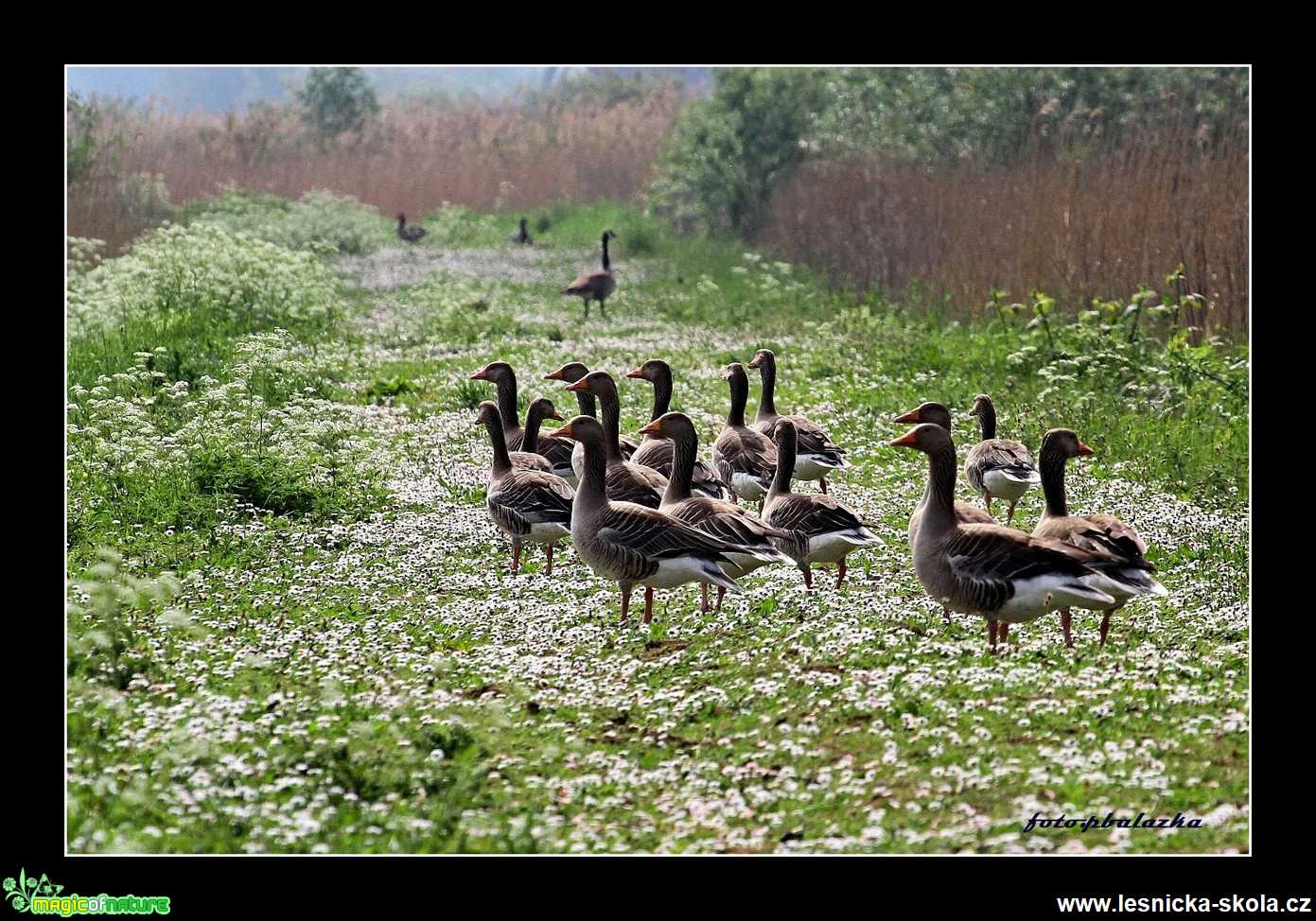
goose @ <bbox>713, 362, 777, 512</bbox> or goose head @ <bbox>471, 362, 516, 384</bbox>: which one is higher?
goose head @ <bbox>471, 362, 516, 384</bbox>

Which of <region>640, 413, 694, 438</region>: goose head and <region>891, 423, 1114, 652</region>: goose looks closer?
<region>891, 423, 1114, 652</region>: goose

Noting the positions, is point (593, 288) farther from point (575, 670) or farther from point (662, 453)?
point (575, 670)

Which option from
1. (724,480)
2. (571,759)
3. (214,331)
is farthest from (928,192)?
(571,759)

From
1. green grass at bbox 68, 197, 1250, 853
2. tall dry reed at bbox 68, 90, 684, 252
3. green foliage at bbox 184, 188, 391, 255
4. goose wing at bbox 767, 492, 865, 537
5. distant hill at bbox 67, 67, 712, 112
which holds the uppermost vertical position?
distant hill at bbox 67, 67, 712, 112

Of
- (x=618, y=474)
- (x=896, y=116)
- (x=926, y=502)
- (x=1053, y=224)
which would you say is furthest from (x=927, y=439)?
(x=896, y=116)

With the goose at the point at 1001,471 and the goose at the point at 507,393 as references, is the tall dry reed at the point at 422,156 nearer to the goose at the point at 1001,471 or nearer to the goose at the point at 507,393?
the goose at the point at 507,393

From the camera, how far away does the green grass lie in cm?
721

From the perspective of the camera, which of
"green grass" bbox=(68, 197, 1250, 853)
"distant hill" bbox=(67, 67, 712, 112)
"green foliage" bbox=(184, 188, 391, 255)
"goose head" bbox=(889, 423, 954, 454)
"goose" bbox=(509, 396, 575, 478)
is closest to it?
"green grass" bbox=(68, 197, 1250, 853)

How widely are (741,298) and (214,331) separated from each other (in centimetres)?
1193

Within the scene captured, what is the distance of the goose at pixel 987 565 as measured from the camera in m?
8.81

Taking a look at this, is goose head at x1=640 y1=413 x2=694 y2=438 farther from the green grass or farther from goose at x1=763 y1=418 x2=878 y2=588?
the green grass

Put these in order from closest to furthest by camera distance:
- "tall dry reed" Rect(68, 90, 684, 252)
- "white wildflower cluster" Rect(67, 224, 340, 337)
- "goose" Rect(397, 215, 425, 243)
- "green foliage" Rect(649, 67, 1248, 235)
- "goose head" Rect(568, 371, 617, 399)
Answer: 1. "goose head" Rect(568, 371, 617, 399)
2. "white wildflower cluster" Rect(67, 224, 340, 337)
3. "green foliage" Rect(649, 67, 1248, 235)
4. "goose" Rect(397, 215, 425, 243)
5. "tall dry reed" Rect(68, 90, 684, 252)

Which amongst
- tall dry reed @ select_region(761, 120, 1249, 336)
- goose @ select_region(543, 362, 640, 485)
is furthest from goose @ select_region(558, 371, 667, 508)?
tall dry reed @ select_region(761, 120, 1249, 336)

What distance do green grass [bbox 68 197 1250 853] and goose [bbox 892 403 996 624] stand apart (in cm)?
70
